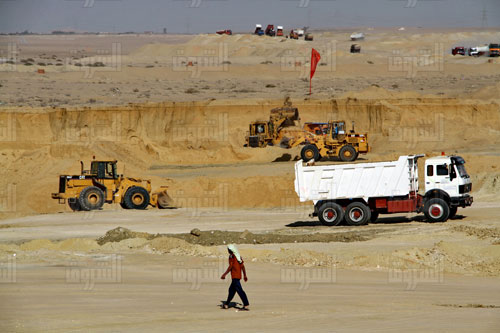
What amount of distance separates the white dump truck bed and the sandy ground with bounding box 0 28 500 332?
4.06 feet

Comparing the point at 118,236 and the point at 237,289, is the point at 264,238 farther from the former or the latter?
the point at 237,289

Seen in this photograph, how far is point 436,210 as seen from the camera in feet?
86.0

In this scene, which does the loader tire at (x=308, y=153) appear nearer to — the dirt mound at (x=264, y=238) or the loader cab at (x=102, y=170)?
the loader cab at (x=102, y=170)

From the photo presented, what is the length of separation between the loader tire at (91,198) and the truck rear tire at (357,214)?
9.77 meters

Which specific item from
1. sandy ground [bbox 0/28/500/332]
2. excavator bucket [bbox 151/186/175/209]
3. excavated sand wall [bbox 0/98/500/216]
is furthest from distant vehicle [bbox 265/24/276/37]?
excavator bucket [bbox 151/186/175/209]

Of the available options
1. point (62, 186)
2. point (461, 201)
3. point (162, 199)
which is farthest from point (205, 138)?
point (461, 201)

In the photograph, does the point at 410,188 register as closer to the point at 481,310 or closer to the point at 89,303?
Answer: the point at 481,310

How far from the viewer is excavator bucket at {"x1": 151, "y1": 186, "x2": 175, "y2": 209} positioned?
1249 inches

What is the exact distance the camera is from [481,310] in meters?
15.1

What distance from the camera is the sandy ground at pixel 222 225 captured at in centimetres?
1491

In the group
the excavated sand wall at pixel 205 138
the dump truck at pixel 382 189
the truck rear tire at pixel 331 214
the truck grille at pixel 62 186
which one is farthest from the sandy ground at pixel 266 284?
the excavated sand wall at pixel 205 138

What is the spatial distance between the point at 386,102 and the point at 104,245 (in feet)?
117

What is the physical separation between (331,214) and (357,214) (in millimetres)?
858

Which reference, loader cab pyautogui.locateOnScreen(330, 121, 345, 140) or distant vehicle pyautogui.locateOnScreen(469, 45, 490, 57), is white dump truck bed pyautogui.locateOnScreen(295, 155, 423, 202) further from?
distant vehicle pyautogui.locateOnScreen(469, 45, 490, 57)
